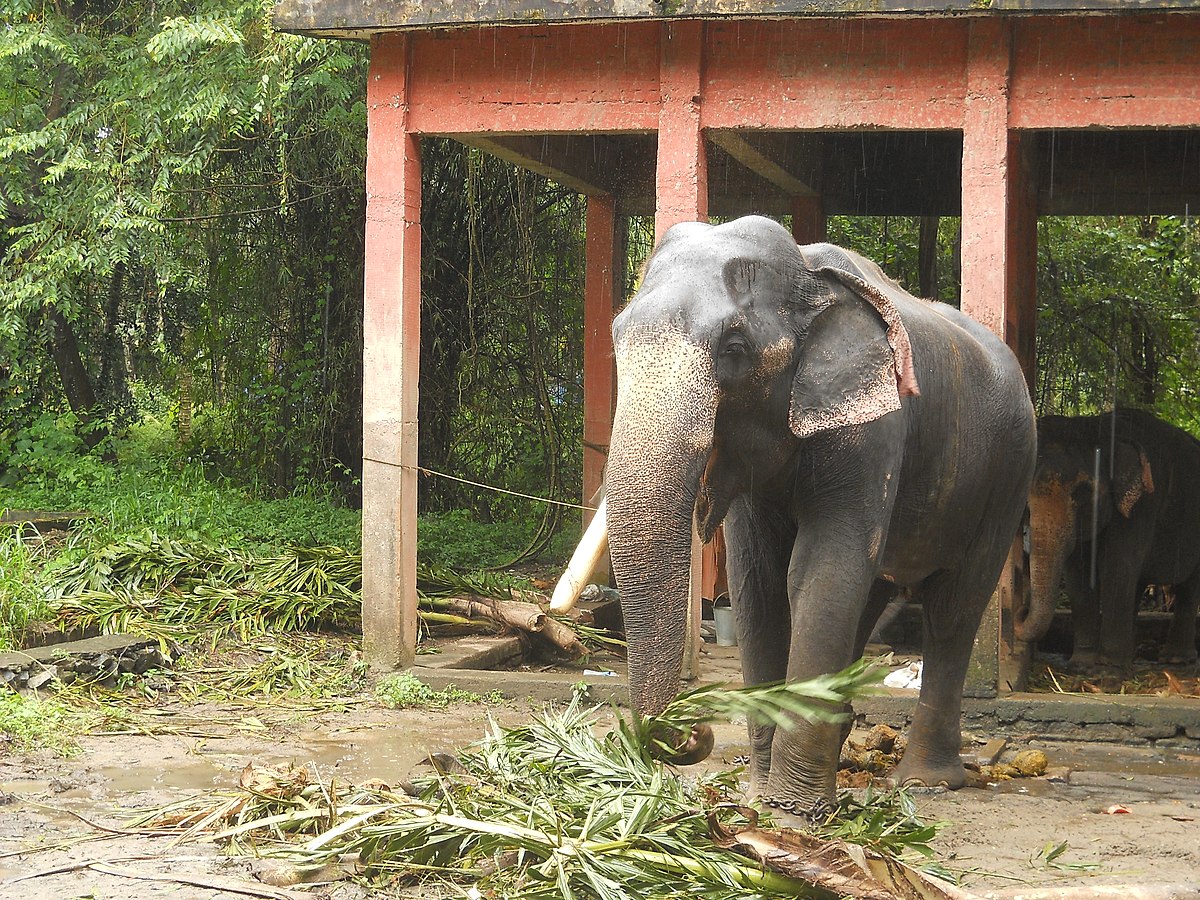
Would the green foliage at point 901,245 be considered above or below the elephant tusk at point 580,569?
above

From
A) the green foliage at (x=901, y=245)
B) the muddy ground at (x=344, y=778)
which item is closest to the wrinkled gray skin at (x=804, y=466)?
the muddy ground at (x=344, y=778)

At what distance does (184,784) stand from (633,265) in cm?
940

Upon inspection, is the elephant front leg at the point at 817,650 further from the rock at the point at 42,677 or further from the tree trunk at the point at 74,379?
the tree trunk at the point at 74,379

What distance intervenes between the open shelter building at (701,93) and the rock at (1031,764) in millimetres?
893

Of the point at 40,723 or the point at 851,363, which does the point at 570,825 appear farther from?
the point at 40,723

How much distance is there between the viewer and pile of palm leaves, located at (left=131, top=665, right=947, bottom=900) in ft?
12.7

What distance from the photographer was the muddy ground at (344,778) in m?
4.44

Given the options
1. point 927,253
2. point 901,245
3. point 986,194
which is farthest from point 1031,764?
point 901,245

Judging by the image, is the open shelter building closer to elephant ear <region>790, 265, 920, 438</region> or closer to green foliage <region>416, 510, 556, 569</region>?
elephant ear <region>790, 265, 920, 438</region>

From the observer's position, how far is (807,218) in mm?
11547

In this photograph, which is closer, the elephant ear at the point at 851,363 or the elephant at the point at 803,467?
the elephant at the point at 803,467

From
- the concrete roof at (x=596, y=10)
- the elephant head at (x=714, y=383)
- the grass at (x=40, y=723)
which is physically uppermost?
the concrete roof at (x=596, y=10)

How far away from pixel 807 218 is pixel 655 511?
7832 millimetres

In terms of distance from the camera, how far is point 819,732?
4.82 metres
